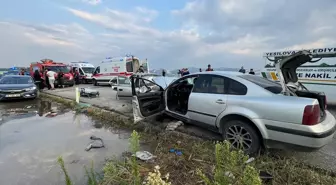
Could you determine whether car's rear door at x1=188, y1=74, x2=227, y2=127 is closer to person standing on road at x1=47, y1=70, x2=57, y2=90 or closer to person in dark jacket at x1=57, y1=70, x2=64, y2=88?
person standing on road at x1=47, y1=70, x2=57, y2=90

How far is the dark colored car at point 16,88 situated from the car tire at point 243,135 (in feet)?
34.8

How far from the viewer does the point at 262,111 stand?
11.8ft

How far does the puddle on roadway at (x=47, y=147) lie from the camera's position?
3.49 metres

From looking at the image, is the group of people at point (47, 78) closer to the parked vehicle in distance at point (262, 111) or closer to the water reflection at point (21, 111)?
the water reflection at point (21, 111)

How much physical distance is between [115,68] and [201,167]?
1653cm

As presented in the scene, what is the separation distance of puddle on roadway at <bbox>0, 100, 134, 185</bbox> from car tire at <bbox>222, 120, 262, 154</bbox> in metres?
2.23

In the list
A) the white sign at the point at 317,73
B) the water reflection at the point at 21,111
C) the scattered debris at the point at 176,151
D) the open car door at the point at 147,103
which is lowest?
the scattered debris at the point at 176,151

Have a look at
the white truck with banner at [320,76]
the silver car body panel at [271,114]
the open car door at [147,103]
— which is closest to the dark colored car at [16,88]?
the open car door at [147,103]

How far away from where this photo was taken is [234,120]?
401 centimetres

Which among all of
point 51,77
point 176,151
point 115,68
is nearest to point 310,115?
point 176,151

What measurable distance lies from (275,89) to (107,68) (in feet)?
58.1

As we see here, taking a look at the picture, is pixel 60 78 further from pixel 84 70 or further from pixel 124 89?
pixel 124 89

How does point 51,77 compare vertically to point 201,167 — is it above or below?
above

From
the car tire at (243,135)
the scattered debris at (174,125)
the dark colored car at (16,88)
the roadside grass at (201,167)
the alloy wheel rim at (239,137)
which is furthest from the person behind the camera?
the dark colored car at (16,88)
